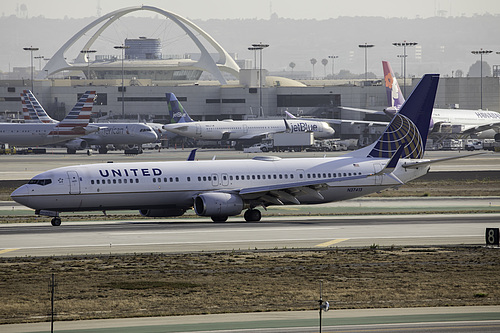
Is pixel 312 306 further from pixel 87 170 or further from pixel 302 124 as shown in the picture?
pixel 302 124

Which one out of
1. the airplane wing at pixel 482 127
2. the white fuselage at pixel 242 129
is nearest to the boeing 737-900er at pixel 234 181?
the white fuselage at pixel 242 129

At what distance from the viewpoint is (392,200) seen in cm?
7306

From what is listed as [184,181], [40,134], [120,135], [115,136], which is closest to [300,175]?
[184,181]

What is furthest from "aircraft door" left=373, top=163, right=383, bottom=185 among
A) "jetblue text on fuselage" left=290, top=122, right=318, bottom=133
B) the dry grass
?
"jetblue text on fuselage" left=290, top=122, right=318, bottom=133

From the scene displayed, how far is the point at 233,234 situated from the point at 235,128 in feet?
334

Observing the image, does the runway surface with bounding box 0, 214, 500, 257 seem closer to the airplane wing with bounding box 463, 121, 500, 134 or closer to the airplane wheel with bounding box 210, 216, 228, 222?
the airplane wheel with bounding box 210, 216, 228, 222

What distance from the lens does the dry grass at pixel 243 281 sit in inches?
1194

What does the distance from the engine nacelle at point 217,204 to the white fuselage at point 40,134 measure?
83.2 meters

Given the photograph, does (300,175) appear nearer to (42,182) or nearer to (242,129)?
(42,182)

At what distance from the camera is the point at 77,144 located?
140625mm

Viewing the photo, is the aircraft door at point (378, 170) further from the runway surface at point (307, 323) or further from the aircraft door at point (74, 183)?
the runway surface at point (307, 323)

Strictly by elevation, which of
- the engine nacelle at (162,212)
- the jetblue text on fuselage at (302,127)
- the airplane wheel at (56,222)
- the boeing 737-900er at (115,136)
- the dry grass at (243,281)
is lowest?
the dry grass at (243,281)

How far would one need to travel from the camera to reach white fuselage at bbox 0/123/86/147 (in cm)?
13450

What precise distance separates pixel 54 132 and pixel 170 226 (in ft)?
280
